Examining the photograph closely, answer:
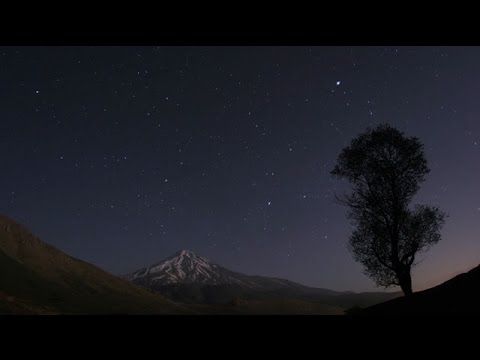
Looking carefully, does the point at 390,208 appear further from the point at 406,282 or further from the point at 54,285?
the point at 54,285

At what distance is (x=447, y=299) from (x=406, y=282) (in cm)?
563

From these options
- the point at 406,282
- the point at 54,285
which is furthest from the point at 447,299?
the point at 54,285

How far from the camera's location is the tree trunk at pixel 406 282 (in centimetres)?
1767

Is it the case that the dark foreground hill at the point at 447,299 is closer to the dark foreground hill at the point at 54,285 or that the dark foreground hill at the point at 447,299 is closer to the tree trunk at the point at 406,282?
the tree trunk at the point at 406,282

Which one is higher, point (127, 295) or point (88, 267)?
point (88, 267)

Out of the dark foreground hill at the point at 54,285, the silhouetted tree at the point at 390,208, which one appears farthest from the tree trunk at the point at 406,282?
the dark foreground hill at the point at 54,285

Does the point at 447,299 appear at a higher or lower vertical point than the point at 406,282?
lower

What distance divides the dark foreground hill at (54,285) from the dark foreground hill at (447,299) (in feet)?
66.4

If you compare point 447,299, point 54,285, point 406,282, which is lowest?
point 447,299

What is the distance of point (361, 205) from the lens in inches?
737

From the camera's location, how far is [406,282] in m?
17.8
